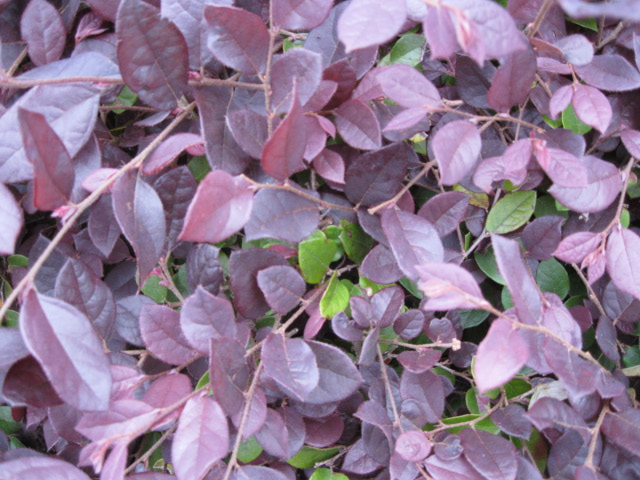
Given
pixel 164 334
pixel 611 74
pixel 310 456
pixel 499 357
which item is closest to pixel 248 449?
pixel 310 456

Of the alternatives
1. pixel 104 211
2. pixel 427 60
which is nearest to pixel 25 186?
pixel 104 211

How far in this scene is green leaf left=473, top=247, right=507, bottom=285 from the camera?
86 cm

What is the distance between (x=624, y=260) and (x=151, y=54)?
2.31 feet

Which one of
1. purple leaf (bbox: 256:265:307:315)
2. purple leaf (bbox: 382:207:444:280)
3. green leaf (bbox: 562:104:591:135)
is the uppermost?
green leaf (bbox: 562:104:591:135)

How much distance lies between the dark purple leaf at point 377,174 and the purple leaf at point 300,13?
20 centimetres

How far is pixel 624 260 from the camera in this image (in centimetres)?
73

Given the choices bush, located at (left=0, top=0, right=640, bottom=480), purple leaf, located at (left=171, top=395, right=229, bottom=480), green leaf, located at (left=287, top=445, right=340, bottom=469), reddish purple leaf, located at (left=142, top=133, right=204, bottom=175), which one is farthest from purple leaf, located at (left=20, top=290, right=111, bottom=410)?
green leaf, located at (left=287, top=445, right=340, bottom=469)

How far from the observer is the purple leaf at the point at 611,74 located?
2.50 ft

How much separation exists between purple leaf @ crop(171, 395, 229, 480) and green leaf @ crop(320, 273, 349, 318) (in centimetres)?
21

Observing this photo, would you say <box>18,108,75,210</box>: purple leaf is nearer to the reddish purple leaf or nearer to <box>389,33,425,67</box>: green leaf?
the reddish purple leaf

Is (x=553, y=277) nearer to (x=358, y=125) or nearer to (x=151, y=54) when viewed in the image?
(x=358, y=125)

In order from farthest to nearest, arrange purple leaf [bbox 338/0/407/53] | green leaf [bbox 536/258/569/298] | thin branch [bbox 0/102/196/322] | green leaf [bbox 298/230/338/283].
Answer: green leaf [bbox 536/258/569/298] → green leaf [bbox 298/230/338/283] → thin branch [bbox 0/102/196/322] → purple leaf [bbox 338/0/407/53]

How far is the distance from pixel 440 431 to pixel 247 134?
545mm

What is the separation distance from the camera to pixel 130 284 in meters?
0.91
